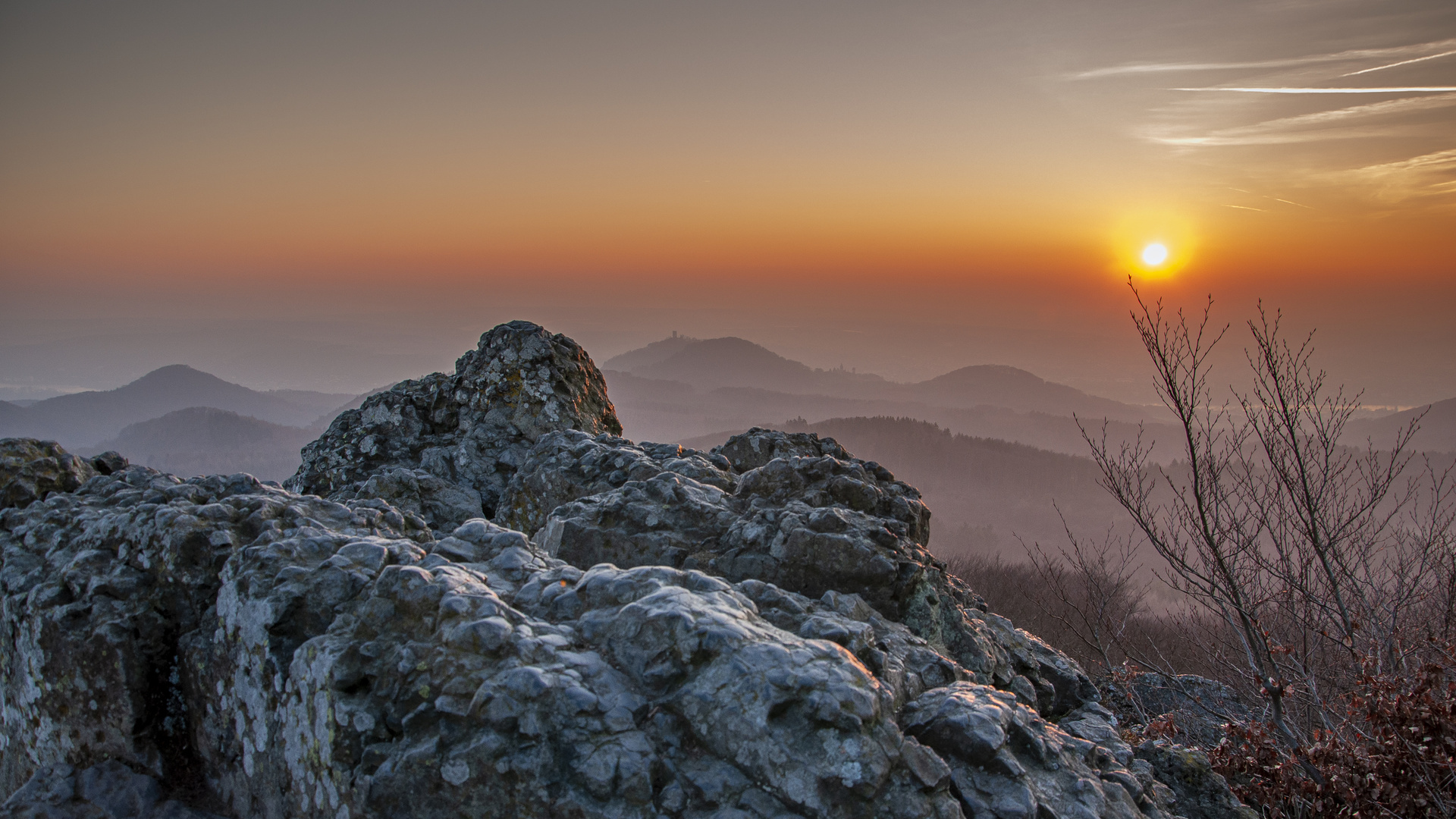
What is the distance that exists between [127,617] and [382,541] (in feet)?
7.21

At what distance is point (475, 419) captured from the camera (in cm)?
1278

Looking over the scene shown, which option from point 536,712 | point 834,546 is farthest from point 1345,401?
point 536,712

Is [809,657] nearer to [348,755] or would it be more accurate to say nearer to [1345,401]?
[348,755]

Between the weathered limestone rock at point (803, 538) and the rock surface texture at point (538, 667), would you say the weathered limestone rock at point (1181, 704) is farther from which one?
the rock surface texture at point (538, 667)

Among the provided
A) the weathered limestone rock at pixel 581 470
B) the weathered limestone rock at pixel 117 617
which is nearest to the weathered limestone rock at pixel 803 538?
the weathered limestone rock at pixel 581 470

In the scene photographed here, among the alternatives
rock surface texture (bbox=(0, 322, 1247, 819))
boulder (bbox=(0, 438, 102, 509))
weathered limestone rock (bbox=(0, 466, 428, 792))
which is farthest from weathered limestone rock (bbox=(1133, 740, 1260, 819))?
boulder (bbox=(0, 438, 102, 509))

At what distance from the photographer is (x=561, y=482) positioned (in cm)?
982

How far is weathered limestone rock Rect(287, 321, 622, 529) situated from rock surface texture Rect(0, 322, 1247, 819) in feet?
12.1

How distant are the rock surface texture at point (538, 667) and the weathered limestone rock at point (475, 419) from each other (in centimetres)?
369

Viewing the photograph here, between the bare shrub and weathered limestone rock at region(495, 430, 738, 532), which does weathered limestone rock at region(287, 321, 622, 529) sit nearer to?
weathered limestone rock at region(495, 430, 738, 532)

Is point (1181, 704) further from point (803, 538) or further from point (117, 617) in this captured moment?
point (117, 617)

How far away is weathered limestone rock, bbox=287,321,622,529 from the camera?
12.1 meters

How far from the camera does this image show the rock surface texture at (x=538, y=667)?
425cm

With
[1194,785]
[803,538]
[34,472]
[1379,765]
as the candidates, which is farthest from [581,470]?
[1379,765]
